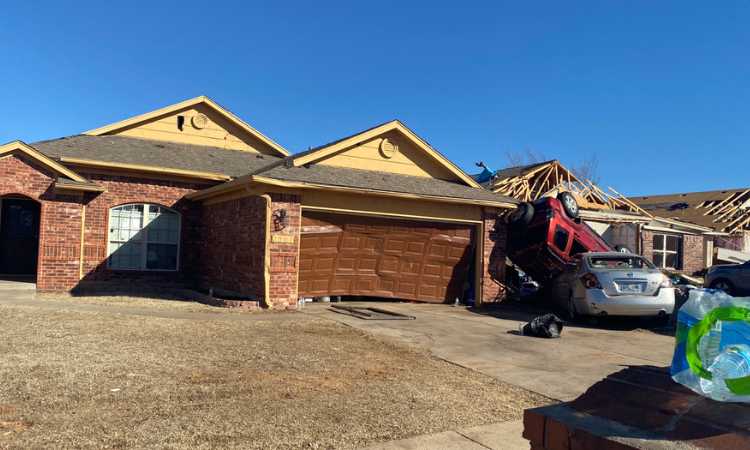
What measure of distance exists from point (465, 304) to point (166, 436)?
12.3 m

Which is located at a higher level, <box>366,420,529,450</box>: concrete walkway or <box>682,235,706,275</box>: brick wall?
<box>682,235,706,275</box>: brick wall

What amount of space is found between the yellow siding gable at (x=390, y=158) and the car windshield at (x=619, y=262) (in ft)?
17.7

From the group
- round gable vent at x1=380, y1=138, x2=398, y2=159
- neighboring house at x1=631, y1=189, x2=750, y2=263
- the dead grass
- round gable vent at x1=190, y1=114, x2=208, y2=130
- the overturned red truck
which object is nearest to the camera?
the dead grass

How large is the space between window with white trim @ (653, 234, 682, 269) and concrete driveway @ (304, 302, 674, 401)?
10944mm

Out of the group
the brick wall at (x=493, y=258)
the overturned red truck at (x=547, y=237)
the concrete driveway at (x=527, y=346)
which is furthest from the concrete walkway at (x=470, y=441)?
the brick wall at (x=493, y=258)

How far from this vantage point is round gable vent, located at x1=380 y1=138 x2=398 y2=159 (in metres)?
16.4

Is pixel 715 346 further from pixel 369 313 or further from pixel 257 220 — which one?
pixel 257 220

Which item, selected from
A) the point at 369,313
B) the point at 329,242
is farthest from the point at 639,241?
the point at 369,313

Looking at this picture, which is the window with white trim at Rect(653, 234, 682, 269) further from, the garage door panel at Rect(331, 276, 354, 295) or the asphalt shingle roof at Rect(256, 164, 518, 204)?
the garage door panel at Rect(331, 276, 354, 295)

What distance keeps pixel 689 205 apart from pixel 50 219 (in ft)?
102

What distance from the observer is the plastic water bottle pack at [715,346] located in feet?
7.64

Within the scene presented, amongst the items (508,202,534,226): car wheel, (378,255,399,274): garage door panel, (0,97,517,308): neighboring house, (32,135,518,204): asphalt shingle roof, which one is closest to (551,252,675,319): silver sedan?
(508,202,534,226): car wheel

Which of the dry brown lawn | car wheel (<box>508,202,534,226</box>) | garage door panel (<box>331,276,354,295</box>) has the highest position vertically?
car wheel (<box>508,202,534,226</box>)

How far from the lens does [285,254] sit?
13.1 meters
